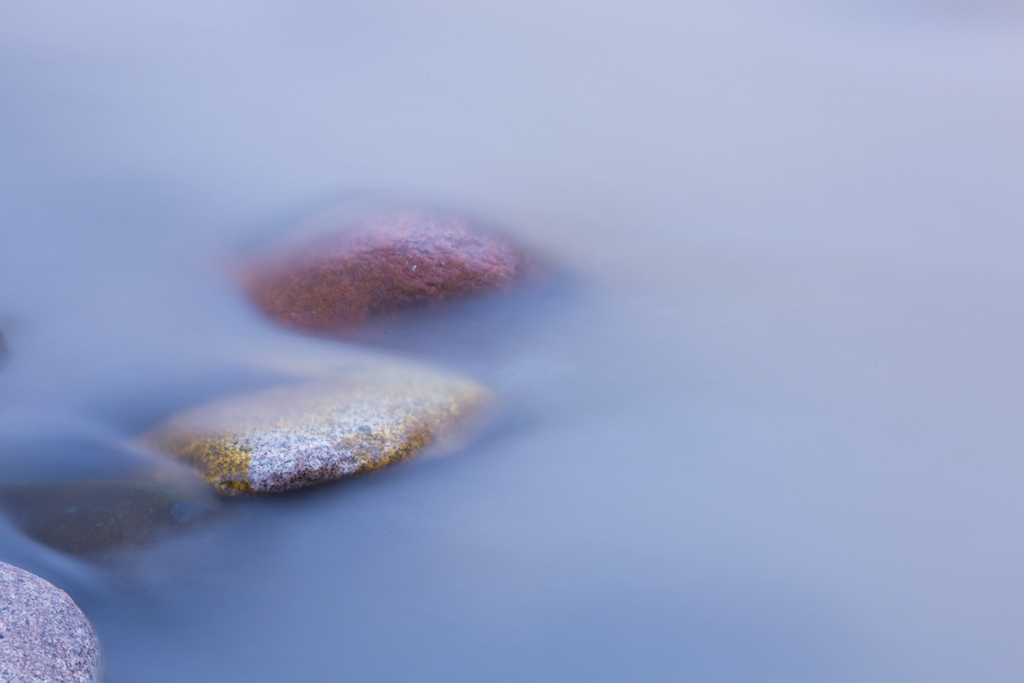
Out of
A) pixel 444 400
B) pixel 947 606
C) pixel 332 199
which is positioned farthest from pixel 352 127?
pixel 947 606

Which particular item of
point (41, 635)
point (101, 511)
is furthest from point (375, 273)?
point (41, 635)

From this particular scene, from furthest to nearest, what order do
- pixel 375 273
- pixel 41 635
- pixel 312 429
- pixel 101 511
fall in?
1. pixel 375 273
2. pixel 312 429
3. pixel 101 511
4. pixel 41 635

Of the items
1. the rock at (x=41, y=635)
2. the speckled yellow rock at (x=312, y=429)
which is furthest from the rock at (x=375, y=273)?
the rock at (x=41, y=635)

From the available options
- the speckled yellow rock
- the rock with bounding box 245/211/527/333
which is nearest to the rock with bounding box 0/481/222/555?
the speckled yellow rock

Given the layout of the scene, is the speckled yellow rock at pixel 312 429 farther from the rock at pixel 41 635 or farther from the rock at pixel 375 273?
the rock at pixel 41 635

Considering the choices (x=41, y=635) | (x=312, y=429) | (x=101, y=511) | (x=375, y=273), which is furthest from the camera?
(x=375, y=273)

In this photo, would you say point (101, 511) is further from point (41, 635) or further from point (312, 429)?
point (312, 429)

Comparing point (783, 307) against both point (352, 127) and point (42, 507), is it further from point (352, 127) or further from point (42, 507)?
point (42, 507)
